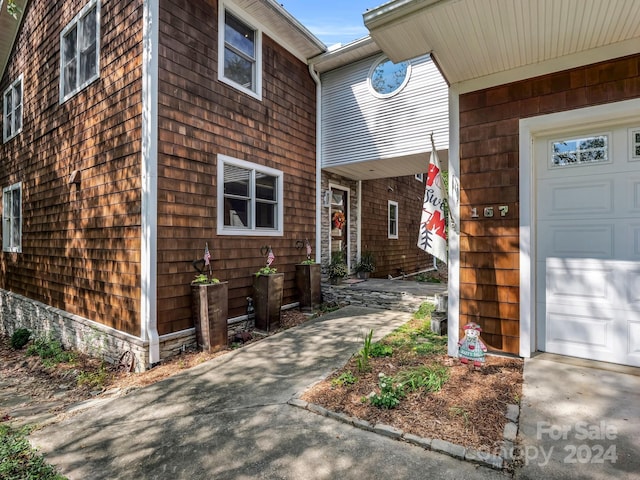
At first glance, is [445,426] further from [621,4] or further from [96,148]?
[96,148]

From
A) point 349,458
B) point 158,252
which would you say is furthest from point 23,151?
point 349,458

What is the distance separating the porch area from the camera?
661cm

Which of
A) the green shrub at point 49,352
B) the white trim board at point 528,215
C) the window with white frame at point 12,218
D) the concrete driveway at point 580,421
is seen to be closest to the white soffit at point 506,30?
the white trim board at point 528,215

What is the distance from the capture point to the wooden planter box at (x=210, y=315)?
4.79 metres

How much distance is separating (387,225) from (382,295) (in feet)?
13.5

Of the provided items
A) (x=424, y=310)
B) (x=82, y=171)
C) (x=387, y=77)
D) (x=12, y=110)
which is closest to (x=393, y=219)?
(x=387, y=77)

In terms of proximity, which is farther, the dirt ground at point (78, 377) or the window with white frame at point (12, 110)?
the window with white frame at point (12, 110)

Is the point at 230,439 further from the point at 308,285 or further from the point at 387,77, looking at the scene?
the point at 387,77

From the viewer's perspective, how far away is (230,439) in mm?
2605

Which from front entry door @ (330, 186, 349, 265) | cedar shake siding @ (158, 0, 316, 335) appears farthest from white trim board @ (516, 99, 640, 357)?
front entry door @ (330, 186, 349, 265)

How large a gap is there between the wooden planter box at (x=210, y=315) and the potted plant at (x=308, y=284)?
2.19 metres

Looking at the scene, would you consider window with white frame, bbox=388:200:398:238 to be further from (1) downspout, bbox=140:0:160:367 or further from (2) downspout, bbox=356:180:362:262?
(1) downspout, bbox=140:0:160:367

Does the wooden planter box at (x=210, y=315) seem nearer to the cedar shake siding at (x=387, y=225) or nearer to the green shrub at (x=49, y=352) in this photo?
the green shrub at (x=49, y=352)

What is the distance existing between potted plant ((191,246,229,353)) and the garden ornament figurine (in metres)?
3.26
